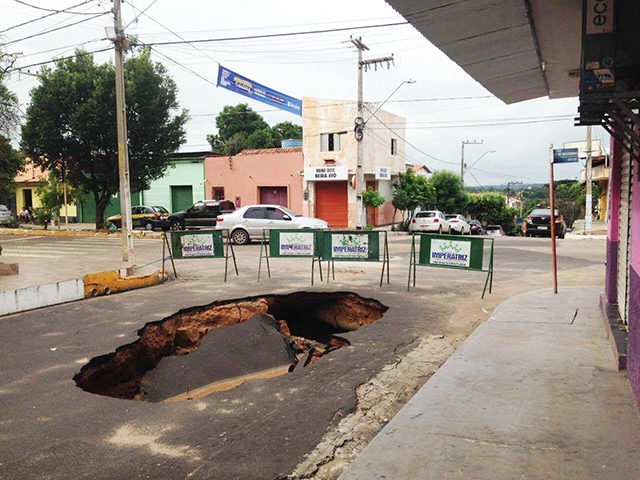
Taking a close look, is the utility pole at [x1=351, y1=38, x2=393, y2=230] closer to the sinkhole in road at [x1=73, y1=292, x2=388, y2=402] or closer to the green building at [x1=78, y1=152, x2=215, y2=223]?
the green building at [x1=78, y1=152, x2=215, y2=223]

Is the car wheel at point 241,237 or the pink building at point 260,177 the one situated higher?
the pink building at point 260,177

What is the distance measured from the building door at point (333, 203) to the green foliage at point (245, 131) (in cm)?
2125

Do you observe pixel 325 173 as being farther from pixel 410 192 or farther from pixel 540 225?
A: pixel 540 225

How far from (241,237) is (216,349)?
1436 cm

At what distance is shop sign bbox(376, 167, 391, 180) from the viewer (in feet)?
108

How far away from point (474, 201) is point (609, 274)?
4442cm

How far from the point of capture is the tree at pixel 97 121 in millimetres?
23781

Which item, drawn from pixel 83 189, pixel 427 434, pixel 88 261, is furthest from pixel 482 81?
pixel 83 189

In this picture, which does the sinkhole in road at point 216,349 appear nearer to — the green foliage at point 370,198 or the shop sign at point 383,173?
the green foliage at point 370,198

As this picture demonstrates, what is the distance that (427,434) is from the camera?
409 centimetres

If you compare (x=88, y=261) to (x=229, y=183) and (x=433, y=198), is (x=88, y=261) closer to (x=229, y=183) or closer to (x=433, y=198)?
(x=229, y=183)

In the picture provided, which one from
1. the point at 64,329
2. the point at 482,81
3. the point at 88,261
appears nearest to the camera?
the point at 482,81

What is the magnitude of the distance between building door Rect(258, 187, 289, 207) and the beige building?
5.12ft

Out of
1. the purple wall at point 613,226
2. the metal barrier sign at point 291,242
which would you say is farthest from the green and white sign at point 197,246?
the purple wall at point 613,226
